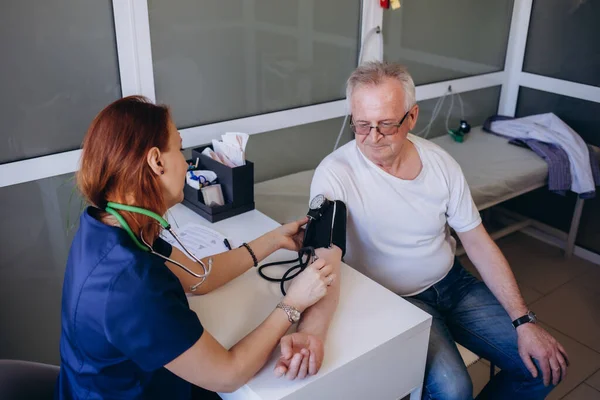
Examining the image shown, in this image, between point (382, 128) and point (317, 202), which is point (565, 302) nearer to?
point (382, 128)

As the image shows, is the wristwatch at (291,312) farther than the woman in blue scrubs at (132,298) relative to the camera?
Yes

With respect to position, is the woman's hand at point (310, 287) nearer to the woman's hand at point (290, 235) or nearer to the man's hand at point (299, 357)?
the man's hand at point (299, 357)

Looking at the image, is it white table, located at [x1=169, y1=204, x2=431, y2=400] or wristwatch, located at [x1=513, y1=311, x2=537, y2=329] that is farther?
wristwatch, located at [x1=513, y1=311, x2=537, y2=329]

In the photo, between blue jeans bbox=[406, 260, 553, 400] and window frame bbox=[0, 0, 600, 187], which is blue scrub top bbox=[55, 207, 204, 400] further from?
blue jeans bbox=[406, 260, 553, 400]

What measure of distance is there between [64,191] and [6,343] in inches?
23.6

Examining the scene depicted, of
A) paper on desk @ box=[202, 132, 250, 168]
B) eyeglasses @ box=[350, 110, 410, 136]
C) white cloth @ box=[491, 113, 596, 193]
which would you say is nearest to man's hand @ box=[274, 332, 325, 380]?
eyeglasses @ box=[350, 110, 410, 136]

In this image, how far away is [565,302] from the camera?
9.42ft

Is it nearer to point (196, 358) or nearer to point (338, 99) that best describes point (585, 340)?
point (338, 99)

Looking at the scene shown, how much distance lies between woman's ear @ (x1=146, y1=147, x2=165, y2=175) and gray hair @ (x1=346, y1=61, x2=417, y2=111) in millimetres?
751

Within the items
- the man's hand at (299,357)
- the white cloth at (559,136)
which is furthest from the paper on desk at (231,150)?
the white cloth at (559,136)

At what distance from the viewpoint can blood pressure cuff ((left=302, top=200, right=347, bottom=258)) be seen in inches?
63.9

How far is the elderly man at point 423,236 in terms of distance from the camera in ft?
5.66

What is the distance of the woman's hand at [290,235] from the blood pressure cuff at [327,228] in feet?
0.14

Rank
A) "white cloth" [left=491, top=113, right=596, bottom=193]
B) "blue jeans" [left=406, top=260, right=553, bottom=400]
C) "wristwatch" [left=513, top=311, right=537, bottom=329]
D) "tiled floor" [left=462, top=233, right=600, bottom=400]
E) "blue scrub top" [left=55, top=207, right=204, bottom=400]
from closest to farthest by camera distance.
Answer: "blue scrub top" [left=55, top=207, right=204, bottom=400] < "blue jeans" [left=406, top=260, right=553, bottom=400] < "wristwatch" [left=513, top=311, right=537, bottom=329] < "tiled floor" [left=462, top=233, right=600, bottom=400] < "white cloth" [left=491, top=113, right=596, bottom=193]
